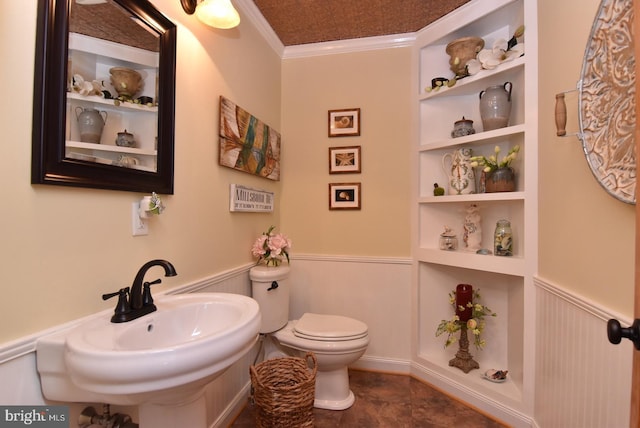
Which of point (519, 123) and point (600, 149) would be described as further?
point (519, 123)

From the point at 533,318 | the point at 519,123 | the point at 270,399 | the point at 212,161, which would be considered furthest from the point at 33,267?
the point at 519,123

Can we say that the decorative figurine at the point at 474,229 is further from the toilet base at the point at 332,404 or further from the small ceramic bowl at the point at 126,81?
the small ceramic bowl at the point at 126,81

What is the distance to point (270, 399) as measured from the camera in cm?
146

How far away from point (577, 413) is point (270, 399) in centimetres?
128

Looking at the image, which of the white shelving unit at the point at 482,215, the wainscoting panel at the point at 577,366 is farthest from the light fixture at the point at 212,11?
the wainscoting panel at the point at 577,366

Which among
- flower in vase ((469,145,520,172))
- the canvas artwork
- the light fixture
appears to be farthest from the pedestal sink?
flower in vase ((469,145,520,172))

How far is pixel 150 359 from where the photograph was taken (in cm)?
68

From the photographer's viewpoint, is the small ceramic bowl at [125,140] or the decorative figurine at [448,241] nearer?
the small ceramic bowl at [125,140]

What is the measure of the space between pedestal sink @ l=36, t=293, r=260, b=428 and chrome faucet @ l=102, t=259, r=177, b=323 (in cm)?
3

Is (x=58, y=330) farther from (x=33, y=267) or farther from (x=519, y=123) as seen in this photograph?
(x=519, y=123)

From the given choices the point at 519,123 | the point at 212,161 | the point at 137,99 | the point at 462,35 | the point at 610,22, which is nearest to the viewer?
the point at 610,22

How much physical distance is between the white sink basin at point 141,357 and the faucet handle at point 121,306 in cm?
3

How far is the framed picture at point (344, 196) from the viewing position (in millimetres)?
2346

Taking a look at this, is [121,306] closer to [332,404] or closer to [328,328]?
[328,328]
